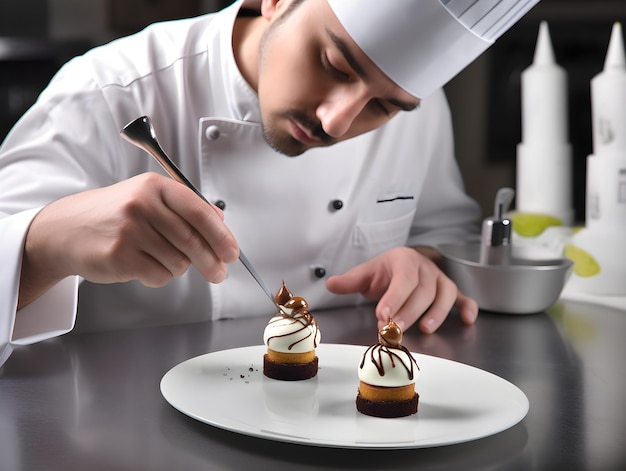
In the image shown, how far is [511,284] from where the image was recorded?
1.45 m

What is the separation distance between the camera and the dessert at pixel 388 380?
946mm

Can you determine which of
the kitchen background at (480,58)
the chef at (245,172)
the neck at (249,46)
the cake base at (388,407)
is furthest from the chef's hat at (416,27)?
the kitchen background at (480,58)

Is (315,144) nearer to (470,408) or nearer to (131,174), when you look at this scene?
(131,174)

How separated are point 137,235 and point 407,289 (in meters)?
0.50

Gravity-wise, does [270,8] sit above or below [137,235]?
above

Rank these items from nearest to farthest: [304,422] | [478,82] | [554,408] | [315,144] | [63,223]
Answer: [304,422] → [554,408] → [63,223] → [315,144] → [478,82]

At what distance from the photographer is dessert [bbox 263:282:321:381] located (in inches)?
42.1

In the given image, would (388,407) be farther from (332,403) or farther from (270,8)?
(270,8)

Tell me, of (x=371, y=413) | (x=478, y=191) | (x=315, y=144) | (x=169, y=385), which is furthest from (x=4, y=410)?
(x=478, y=191)

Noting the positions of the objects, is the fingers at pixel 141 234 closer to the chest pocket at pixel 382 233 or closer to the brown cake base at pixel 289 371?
the brown cake base at pixel 289 371

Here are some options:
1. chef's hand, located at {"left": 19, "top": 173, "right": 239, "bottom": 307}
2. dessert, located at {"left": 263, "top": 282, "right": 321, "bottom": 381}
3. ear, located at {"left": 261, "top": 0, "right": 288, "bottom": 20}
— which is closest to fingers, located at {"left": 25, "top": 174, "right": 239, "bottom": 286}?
chef's hand, located at {"left": 19, "top": 173, "right": 239, "bottom": 307}

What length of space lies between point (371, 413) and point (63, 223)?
0.49m

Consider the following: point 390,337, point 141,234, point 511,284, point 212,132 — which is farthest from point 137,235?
point 511,284

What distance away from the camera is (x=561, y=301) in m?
1.62
